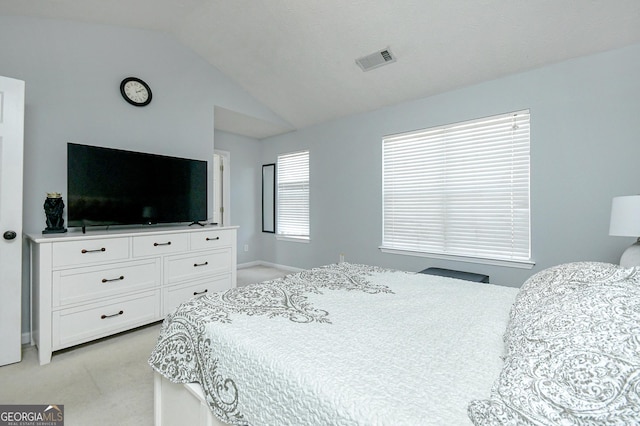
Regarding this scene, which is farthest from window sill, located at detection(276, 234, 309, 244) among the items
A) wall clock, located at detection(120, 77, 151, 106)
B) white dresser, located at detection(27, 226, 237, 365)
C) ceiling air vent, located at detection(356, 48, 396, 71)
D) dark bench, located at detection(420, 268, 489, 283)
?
wall clock, located at detection(120, 77, 151, 106)

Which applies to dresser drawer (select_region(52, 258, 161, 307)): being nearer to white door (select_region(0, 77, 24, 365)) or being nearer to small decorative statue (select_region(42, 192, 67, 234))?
white door (select_region(0, 77, 24, 365))

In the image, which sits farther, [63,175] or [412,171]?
[412,171]

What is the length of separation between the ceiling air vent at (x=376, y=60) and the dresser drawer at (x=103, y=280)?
281 centimetres

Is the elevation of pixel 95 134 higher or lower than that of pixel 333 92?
lower

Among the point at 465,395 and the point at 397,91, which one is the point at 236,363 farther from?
the point at 397,91

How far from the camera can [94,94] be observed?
2922 millimetres

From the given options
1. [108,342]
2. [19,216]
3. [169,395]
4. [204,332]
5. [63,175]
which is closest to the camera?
[204,332]

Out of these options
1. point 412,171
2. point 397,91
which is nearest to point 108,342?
point 412,171

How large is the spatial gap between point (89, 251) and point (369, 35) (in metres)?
3.07

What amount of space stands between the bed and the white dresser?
4.71 ft

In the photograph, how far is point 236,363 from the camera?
992mm

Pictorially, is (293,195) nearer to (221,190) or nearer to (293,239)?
(293,239)

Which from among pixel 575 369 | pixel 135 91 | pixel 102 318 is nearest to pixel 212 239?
pixel 102 318

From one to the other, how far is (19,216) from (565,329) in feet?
10.3
